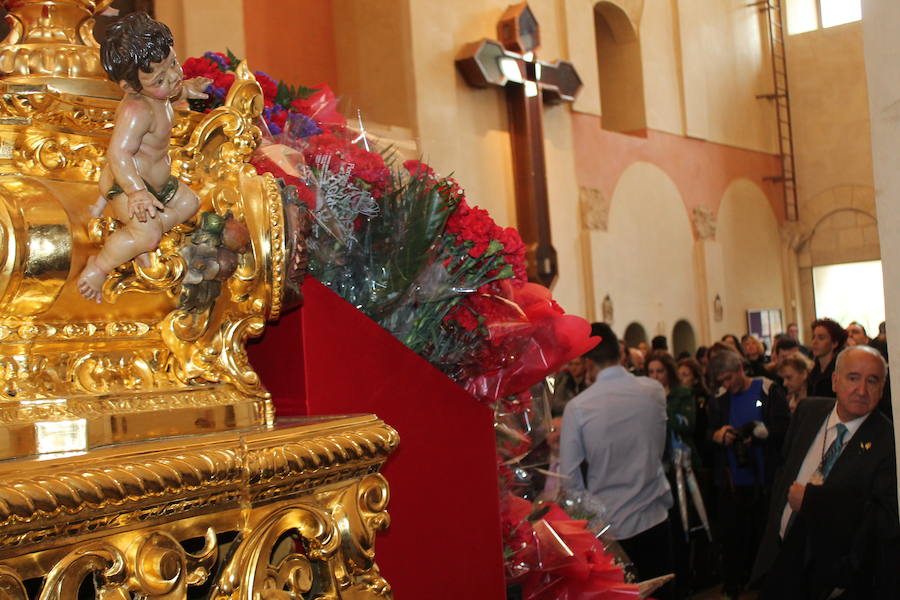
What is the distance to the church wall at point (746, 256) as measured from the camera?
14578 mm

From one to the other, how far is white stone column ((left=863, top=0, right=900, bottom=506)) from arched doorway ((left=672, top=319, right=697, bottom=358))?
1207 cm

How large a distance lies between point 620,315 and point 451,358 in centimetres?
1013

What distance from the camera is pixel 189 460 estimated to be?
3.59ft

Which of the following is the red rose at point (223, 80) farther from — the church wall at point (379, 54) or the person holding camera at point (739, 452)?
the church wall at point (379, 54)

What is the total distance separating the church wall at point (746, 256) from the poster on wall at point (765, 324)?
0.08 meters

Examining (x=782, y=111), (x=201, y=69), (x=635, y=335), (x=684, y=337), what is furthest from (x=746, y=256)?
(x=201, y=69)

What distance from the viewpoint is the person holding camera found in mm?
5855

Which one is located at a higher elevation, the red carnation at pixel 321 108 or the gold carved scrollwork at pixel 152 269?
the red carnation at pixel 321 108

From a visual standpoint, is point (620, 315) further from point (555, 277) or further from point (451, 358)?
point (451, 358)

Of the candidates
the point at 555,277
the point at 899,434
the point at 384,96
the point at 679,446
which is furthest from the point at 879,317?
the point at 899,434

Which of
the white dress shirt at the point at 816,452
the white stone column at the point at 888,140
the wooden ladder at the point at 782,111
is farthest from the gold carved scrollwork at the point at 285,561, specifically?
the wooden ladder at the point at 782,111

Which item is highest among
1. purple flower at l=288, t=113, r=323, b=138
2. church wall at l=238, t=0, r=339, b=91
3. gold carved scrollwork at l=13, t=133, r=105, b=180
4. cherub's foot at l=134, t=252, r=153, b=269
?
church wall at l=238, t=0, r=339, b=91

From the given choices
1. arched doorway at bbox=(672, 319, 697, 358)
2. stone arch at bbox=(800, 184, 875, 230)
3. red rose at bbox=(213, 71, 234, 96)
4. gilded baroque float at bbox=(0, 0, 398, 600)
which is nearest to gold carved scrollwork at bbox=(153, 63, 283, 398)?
gilded baroque float at bbox=(0, 0, 398, 600)

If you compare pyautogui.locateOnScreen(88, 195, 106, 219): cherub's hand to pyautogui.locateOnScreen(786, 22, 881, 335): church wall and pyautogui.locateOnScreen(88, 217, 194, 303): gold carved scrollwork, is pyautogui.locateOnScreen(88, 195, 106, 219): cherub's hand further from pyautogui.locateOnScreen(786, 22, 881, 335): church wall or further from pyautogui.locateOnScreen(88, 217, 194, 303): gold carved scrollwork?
pyautogui.locateOnScreen(786, 22, 881, 335): church wall
